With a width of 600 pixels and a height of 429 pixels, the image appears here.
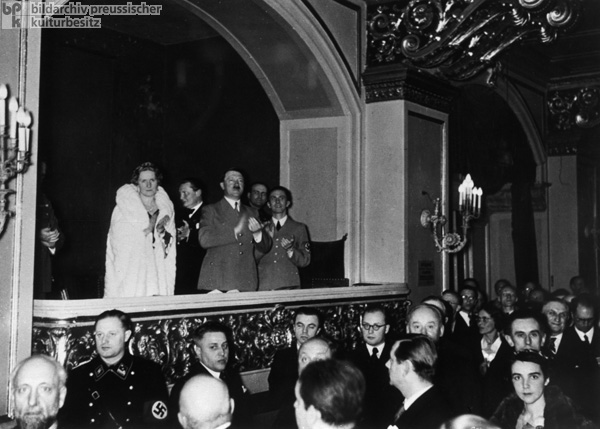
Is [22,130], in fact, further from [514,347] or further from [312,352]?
[514,347]

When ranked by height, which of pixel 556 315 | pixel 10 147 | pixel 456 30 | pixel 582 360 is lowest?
pixel 582 360

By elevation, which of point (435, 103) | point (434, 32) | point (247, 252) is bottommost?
point (247, 252)

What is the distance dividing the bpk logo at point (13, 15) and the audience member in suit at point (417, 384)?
3.01 meters

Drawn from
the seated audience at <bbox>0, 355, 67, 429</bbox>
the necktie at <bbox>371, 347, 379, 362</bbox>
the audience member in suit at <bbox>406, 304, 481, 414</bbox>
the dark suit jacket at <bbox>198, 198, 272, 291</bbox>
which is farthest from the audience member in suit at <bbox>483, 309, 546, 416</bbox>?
the seated audience at <bbox>0, 355, 67, 429</bbox>

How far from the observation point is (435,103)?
30.1 ft

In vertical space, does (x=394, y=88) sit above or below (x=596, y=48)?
below

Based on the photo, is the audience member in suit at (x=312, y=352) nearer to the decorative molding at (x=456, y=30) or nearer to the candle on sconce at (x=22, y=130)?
the candle on sconce at (x=22, y=130)

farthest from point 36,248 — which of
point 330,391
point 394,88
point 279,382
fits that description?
point 394,88

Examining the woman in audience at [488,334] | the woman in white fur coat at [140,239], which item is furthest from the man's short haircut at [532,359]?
the woman in white fur coat at [140,239]

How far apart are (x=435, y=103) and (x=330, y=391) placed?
677 cm

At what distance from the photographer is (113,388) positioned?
4469 mm

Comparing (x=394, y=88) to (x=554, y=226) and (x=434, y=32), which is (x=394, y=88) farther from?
(x=554, y=226)

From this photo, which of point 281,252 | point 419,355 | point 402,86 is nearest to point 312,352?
point 419,355

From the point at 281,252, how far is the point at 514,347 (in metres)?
2.63
